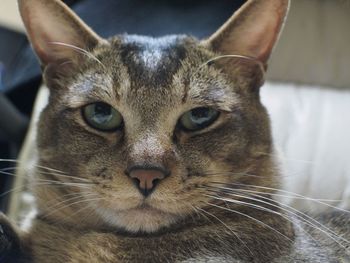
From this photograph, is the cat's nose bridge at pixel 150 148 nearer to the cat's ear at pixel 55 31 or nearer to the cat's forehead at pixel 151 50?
the cat's forehead at pixel 151 50

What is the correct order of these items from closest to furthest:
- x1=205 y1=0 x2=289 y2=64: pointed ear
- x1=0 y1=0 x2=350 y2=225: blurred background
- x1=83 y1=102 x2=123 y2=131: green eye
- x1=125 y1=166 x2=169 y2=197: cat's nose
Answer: x1=125 y1=166 x2=169 y2=197: cat's nose
x1=83 y1=102 x2=123 y2=131: green eye
x1=205 y1=0 x2=289 y2=64: pointed ear
x1=0 y1=0 x2=350 y2=225: blurred background

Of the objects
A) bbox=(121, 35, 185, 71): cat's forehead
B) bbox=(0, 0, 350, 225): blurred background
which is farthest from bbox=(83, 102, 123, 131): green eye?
bbox=(0, 0, 350, 225): blurred background

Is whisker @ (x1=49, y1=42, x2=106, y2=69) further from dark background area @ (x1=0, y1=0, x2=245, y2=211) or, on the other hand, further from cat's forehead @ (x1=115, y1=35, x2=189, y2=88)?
dark background area @ (x1=0, y1=0, x2=245, y2=211)

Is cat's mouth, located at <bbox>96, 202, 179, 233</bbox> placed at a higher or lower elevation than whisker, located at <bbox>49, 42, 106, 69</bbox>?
lower

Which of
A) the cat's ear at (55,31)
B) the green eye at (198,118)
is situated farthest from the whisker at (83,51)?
the green eye at (198,118)

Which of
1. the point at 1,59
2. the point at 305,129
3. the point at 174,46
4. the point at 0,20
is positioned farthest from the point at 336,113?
the point at 0,20

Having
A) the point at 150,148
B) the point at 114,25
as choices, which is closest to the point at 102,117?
the point at 150,148

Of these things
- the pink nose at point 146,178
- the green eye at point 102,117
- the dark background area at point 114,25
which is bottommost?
the pink nose at point 146,178
